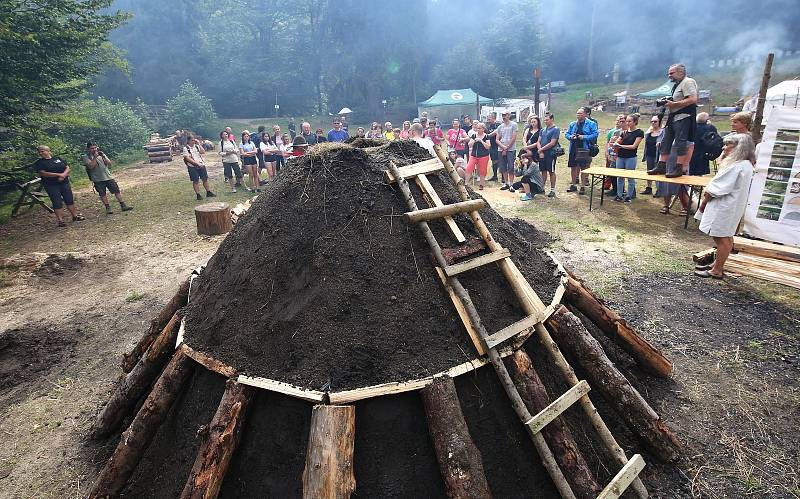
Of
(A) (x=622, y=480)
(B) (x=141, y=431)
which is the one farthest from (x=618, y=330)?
(B) (x=141, y=431)

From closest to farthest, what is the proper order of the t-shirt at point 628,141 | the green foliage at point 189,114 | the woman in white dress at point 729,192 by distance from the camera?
the woman in white dress at point 729,192 → the t-shirt at point 628,141 → the green foliage at point 189,114

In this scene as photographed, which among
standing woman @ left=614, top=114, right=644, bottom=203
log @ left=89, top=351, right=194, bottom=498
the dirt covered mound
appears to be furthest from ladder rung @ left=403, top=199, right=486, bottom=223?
standing woman @ left=614, top=114, right=644, bottom=203

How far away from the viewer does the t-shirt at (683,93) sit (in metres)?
7.84

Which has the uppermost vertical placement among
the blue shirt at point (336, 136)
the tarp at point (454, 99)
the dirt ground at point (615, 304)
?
the tarp at point (454, 99)

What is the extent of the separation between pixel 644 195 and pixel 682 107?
4008 millimetres

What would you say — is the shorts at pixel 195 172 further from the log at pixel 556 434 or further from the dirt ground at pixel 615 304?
the log at pixel 556 434

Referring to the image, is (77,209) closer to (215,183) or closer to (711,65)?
(215,183)

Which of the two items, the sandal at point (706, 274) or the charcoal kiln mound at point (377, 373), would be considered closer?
the charcoal kiln mound at point (377, 373)

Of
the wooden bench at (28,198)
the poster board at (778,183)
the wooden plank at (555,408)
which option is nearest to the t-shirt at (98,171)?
the wooden bench at (28,198)

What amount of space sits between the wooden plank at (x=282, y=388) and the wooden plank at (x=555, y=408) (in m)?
1.53

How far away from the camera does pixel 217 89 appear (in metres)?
43.6

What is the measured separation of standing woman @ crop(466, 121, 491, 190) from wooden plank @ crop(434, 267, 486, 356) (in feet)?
34.6

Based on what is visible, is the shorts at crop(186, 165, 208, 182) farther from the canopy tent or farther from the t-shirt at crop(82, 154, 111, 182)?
the canopy tent

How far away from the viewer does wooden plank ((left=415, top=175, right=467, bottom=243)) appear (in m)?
3.91
